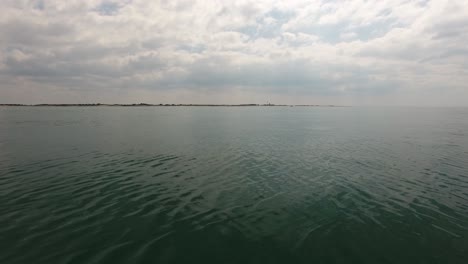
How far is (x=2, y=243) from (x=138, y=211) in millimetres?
7142

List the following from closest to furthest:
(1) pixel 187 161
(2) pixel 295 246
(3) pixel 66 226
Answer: (2) pixel 295 246 → (3) pixel 66 226 → (1) pixel 187 161

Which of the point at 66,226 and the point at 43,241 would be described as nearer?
the point at 43,241

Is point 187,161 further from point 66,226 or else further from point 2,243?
point 2,243

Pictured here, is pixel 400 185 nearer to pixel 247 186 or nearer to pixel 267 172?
pixel 267 172

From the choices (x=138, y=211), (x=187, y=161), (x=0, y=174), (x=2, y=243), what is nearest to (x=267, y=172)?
(x=187, y=161)

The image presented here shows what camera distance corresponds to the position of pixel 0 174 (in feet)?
86.2

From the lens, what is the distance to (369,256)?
13.0 m

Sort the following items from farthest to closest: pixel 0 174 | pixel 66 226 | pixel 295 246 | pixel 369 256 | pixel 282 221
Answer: pixel 0 174
pixel 282 221
pixel 66 226
pixel 295 246
pixel 369 256

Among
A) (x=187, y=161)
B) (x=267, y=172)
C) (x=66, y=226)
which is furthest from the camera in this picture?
(x=187, y=161)

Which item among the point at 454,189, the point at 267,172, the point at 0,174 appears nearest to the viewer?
the point at 454,189

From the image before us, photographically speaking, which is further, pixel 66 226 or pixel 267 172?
pixel 267 172

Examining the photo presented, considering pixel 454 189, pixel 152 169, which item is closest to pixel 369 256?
pixel 454 189

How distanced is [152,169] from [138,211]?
1180 centimetres

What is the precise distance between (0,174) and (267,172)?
93.7 feet
